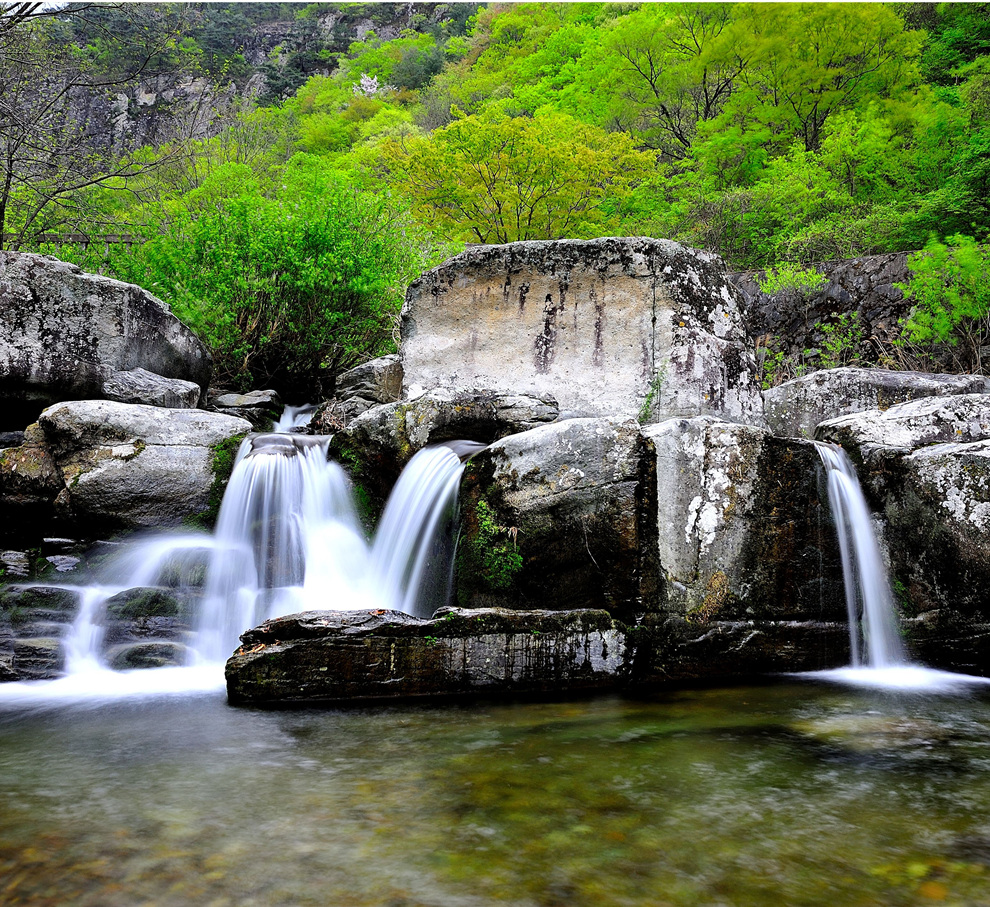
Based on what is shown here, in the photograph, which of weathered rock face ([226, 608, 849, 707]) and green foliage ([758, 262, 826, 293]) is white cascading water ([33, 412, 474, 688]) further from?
green foliage ([758, 262, 826, 293])

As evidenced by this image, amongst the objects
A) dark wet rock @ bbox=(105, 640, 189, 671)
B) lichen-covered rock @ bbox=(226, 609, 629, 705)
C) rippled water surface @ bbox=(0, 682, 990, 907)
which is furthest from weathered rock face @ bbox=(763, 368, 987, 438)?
dark wet rock @ bbox=(105, 640, 189, 671)

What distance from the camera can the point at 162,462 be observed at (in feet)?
25.0

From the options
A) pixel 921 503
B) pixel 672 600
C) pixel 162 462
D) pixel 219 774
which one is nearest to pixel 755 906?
pixel 219 774

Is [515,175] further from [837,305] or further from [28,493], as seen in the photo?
[28,493]

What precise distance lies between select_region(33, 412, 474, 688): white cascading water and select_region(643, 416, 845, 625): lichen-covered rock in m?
1.99

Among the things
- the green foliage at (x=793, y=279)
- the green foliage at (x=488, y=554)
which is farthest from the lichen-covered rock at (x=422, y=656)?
the green foliage at (x=793, y=279)

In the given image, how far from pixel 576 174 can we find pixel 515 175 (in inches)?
59.9

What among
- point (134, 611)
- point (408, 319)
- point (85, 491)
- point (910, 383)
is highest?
point (408, 319)

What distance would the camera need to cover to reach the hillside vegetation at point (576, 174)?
40.6 ft

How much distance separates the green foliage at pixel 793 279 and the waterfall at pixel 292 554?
11.2 metres

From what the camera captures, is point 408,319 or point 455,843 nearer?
point 455,843

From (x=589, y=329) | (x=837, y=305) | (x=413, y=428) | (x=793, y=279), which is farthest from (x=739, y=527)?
(x=837, y=305)

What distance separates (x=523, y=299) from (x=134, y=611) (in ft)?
18.4

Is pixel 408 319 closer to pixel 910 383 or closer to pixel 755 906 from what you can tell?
pixel 910 383
